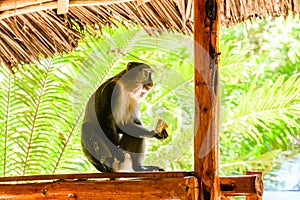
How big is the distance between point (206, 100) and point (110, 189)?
1.25ft

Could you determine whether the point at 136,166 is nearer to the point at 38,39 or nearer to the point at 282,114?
the point at 38,39

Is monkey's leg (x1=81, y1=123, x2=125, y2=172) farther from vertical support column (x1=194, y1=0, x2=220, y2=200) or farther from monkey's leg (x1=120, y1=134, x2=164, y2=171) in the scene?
vertical support column (x1=194, y1=0, x2=220, y2=200)

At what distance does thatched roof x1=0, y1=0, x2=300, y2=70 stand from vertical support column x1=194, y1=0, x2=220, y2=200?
58 cm

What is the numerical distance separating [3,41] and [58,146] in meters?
1.22

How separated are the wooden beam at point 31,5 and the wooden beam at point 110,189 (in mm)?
761

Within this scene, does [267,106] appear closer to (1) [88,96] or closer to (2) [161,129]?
(1) [88,96]

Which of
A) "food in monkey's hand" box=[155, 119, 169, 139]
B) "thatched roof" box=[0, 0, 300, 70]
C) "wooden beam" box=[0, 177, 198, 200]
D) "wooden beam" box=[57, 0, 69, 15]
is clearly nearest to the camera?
"wooden beam" box=[0, 177, 198, 200]

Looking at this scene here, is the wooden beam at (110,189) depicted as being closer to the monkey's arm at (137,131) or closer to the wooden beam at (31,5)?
the monkey's arm at (137,131)

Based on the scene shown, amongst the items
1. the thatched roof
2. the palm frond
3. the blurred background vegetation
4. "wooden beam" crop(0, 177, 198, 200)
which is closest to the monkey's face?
"wooden beam" crop(0, 177, 198, 200)

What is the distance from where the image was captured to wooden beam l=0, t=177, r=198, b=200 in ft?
4.92

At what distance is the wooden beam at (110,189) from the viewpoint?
4.92ft

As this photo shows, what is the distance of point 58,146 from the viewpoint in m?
3.60

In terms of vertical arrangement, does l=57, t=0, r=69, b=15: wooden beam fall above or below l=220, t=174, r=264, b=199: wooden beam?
above

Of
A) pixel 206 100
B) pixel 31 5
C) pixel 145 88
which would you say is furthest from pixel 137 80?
pixel 31 5
